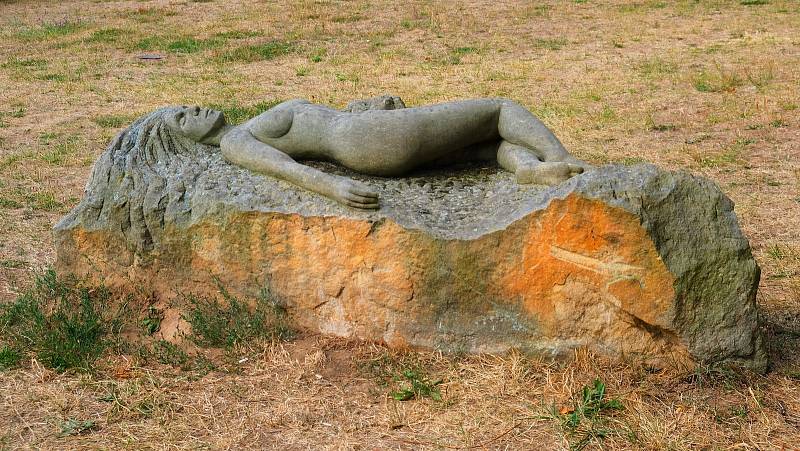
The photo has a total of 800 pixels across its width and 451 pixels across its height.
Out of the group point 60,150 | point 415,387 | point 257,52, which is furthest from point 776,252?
point 257,52

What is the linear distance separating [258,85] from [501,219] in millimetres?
6709

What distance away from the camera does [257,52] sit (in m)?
11.3

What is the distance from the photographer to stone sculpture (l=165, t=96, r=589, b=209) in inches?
161

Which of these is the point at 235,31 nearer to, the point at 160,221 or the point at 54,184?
the point at 54,184

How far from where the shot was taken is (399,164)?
13.8 ft

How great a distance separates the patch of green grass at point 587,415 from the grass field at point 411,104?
12mm

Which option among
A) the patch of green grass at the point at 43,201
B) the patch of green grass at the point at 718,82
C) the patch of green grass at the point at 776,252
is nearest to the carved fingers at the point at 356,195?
the patch of green grass at the point at 776,252

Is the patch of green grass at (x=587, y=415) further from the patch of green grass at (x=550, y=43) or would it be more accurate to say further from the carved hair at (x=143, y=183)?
the patch of green grass at (x=550, y=43)

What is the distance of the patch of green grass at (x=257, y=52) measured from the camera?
11086 mm

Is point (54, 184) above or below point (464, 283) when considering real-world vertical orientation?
below

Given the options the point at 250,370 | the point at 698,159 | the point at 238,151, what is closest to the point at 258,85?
the point at 698,159

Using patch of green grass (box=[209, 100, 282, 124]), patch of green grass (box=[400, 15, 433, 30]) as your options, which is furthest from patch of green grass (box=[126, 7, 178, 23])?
patch of green grass (box=[209, 100, 282, 124])

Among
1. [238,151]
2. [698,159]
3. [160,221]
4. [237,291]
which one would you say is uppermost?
[238,151]

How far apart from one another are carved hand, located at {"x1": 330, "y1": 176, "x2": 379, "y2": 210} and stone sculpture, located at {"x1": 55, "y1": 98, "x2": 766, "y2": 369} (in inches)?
0.7
